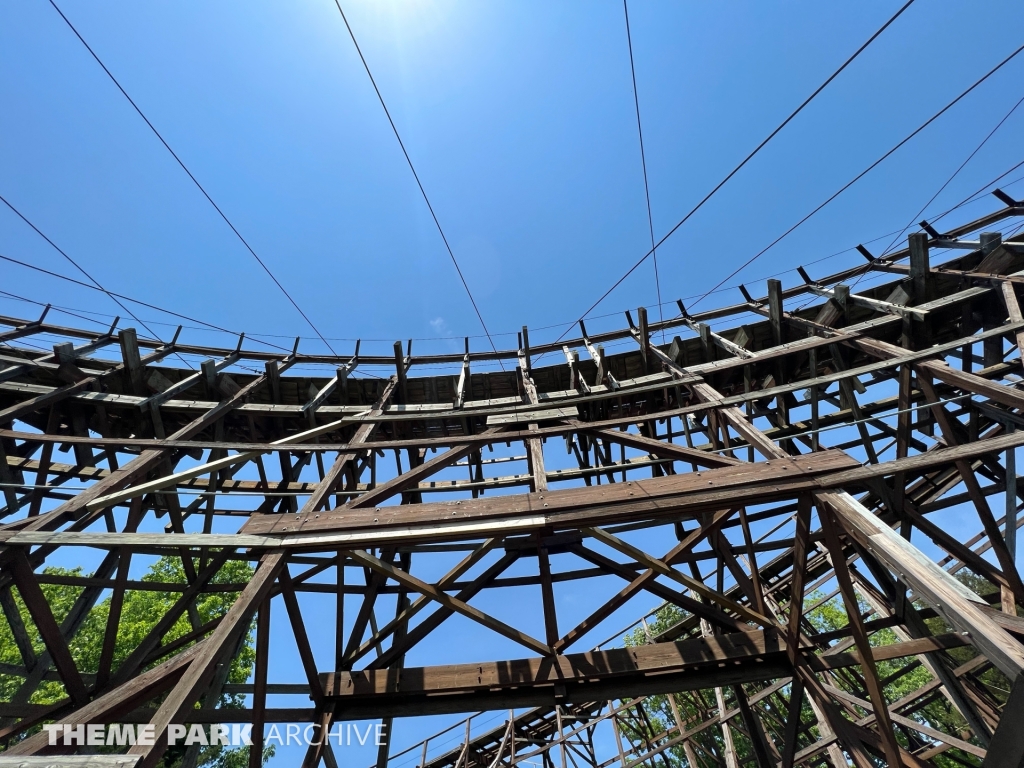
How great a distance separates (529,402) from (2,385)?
7.75 m

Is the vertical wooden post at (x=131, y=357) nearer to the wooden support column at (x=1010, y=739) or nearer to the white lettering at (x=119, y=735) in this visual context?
the white lettering at (x=119, y=735)

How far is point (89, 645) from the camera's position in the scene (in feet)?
41.5

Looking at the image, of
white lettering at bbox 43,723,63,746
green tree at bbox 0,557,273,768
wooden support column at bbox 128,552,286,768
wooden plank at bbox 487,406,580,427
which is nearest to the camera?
wooden support column at bbox 128,552,286,768

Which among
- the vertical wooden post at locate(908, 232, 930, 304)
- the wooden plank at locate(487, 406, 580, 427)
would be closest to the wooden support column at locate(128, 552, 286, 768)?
the wooden plank at locate(487, 406, 580, 427)

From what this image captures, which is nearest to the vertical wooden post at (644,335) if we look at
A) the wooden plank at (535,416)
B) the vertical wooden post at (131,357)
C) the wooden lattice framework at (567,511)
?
the wooden lattice framework at (567,511)

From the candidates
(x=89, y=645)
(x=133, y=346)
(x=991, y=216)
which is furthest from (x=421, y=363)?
(x=89, y=645)

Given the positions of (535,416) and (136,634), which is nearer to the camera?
(535,416)

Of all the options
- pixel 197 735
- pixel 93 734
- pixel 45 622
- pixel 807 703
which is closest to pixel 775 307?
pixel 197 735

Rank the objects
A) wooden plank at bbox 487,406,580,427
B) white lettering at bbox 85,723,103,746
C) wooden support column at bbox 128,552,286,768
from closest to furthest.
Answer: wooden support column at bbox 128,552,286,768 → white lettering at bbox 85,723,103,746 → wooden plank at bbox 487,406,580,427

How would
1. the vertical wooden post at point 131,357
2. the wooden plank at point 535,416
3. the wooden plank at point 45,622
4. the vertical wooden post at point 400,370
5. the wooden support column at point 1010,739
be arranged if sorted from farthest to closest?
the vertical wooden post at point 400,370
the vertical wooden post at point 131,357
the wooden plank at point 535,416
the wooden plank at point 45,622
the wooden support column at point 1010,739

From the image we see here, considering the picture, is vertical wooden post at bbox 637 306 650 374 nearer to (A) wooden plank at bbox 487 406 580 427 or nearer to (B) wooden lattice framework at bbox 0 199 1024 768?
(B) wooden lattice framework at bbox 0 199 1024 768

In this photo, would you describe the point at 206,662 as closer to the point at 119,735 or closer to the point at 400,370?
the point at 119,735

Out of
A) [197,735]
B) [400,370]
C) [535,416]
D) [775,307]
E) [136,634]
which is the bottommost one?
[197,735]

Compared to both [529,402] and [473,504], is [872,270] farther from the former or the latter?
[473,504]
